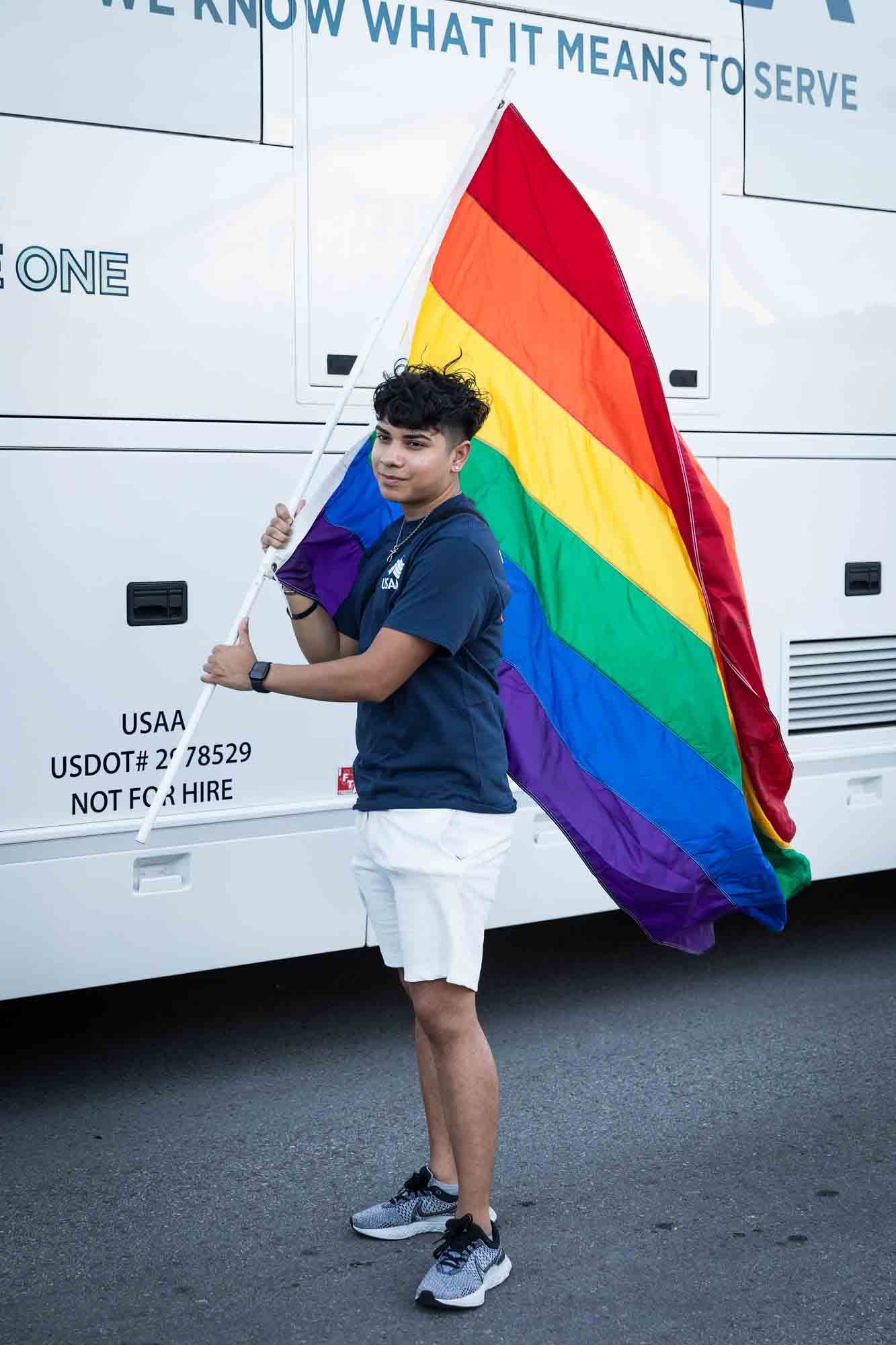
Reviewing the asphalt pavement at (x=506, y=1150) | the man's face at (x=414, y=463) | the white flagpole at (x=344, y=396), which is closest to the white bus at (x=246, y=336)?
the asphalt pavement at (x=506, y=1150)

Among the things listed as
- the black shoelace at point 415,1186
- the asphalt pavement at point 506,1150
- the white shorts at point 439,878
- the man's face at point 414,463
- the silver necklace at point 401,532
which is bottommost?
the asphalt pavement at point 506,1150

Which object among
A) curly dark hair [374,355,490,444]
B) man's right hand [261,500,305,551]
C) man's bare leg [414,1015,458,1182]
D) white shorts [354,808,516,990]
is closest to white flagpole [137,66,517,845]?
man's right hand [261,500,305,551]

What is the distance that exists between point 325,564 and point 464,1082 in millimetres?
1220

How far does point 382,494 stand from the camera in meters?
3.66

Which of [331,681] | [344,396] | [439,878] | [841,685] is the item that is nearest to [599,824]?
[439,878]

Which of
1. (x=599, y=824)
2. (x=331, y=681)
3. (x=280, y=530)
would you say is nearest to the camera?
(x=331, y=681)

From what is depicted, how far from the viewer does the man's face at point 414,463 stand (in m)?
3.48

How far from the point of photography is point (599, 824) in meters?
4.06

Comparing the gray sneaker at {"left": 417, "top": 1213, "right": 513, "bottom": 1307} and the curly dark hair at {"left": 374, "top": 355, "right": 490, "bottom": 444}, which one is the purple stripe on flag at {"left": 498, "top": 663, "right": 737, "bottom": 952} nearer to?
the curly dark hair at {"left": 374, "top": 355, "right": 490, "bottom": 444}

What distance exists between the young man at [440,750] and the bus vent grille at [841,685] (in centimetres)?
227

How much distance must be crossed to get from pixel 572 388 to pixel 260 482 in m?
0.98

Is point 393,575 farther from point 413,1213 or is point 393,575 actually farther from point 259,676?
point 413,1213

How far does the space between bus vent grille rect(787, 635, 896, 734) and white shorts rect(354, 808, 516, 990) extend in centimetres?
233

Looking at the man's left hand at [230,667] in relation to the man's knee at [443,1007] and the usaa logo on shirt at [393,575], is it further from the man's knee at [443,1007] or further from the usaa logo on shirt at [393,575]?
the man's knee at [443,1007]
